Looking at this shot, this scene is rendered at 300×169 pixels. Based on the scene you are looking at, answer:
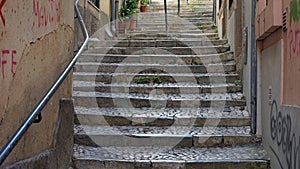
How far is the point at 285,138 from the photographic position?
3250 mm

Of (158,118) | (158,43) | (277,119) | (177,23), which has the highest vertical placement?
(177,23)

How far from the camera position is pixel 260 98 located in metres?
4.64

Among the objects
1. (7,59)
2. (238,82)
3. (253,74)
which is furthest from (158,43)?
(7,59)

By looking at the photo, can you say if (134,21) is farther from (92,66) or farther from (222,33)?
(92,66)

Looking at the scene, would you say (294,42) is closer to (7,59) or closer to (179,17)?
(7,59)

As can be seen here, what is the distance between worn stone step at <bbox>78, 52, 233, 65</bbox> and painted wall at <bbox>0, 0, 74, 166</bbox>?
2795 mm

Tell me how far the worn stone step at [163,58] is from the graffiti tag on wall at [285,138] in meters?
3.22

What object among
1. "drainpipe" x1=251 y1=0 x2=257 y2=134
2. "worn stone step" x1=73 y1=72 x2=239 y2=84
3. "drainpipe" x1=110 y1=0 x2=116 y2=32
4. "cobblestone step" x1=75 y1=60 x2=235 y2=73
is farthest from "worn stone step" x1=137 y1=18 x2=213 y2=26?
"drainpipe" x1=251 y1=0 x2=257 y2=134

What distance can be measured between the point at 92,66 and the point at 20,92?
12.1ft

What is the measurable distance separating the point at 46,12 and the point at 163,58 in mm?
3669

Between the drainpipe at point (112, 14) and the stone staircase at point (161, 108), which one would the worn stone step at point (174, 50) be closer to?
the stone staircase at point (161, 108)

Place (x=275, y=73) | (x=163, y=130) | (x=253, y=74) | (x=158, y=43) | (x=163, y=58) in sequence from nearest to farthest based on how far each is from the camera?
(x=275, y=73) < (x=253, y=74) < (x=163, y=130) < (x=163, y=58) < (x=158, y=43)

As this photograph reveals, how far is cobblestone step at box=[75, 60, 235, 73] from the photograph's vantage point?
663 cm

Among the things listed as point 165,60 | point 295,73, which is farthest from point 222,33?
point 295,73
